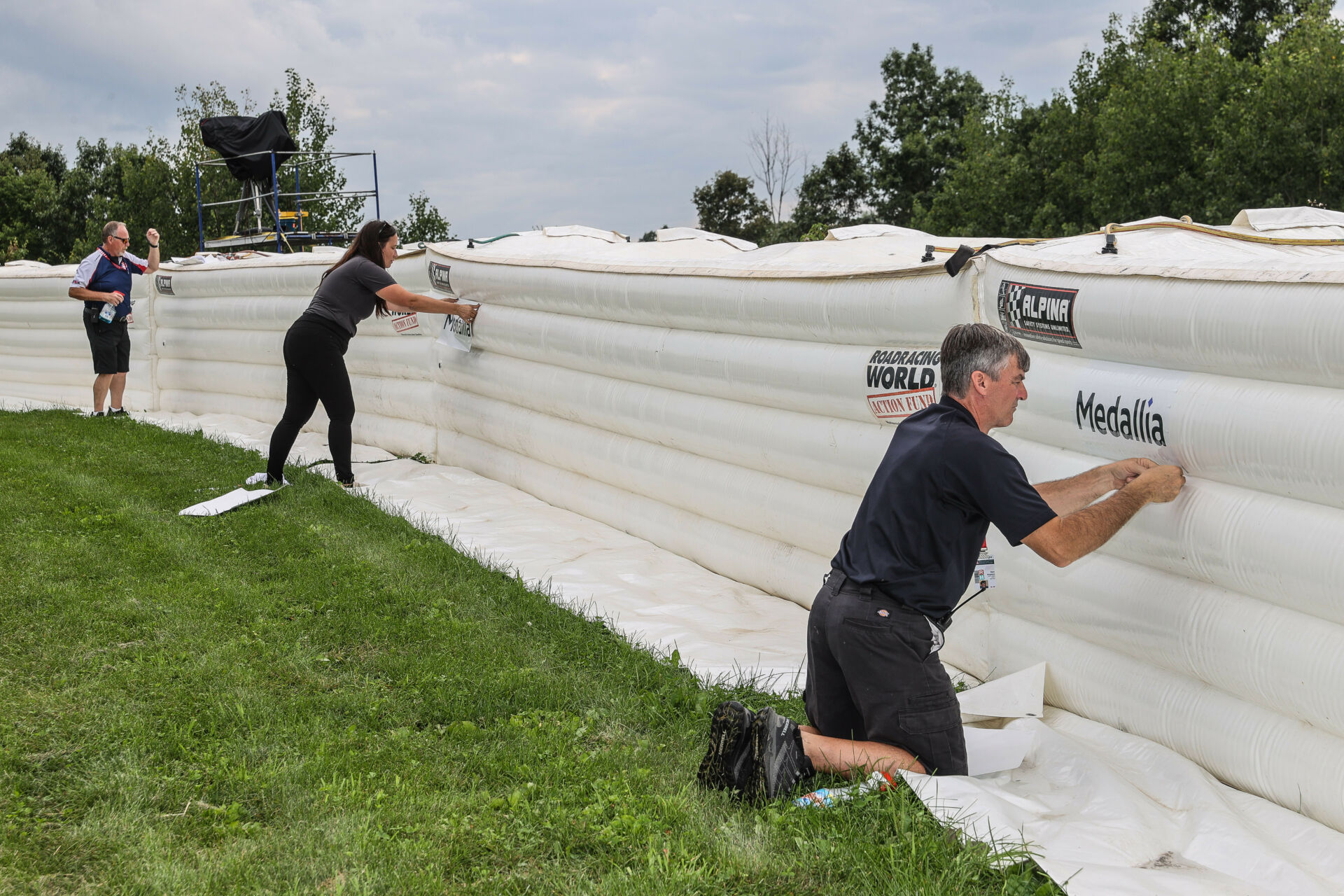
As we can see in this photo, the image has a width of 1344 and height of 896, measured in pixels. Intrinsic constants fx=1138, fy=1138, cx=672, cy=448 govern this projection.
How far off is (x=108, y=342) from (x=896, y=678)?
24.8 ft

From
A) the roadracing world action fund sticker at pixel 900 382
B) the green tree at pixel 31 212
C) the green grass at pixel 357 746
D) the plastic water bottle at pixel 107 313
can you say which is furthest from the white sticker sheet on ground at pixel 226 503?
the green tree at pixel 31 212

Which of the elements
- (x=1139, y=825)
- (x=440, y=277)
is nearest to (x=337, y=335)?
(x=440, y=277)

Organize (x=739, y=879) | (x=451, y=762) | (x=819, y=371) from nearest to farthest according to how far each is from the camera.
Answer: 1. (x=739, y=879)
2. (x=451, y=762)
3. (x=819, y=371)

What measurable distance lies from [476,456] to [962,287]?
150 inches

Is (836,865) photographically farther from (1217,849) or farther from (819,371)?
(819,371)

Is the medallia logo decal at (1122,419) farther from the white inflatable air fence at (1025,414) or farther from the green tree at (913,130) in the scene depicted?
the green tree at (913,130)

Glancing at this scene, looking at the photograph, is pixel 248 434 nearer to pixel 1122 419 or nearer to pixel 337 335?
pixel 337 335

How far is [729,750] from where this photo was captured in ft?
8.44

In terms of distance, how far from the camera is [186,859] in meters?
2.23

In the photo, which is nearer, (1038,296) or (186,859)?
(186,859)

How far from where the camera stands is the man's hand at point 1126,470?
2842mm

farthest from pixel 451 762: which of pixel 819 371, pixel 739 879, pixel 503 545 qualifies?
pixel 503 545

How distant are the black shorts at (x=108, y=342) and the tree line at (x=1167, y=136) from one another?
1698 centimetres

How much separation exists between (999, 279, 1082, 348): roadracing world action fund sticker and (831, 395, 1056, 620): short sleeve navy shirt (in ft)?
2.07
